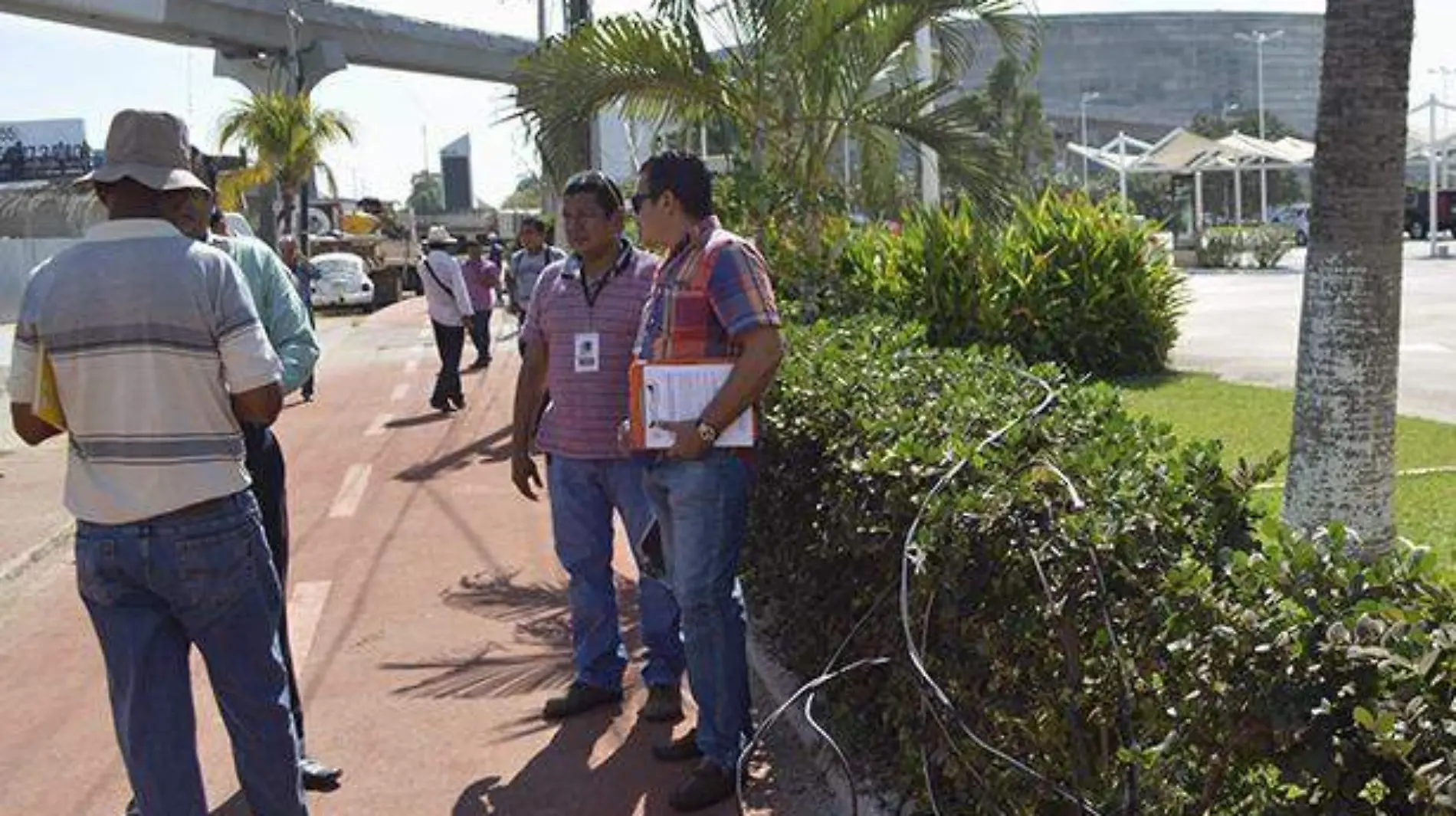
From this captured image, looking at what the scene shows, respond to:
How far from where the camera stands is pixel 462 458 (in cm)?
1145

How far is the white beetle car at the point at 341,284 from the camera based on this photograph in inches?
1367

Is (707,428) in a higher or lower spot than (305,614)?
higher

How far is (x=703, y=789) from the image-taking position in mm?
4230

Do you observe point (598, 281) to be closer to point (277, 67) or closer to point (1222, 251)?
point (1222, 251)

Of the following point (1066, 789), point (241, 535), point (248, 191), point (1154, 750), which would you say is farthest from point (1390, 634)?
point (248, 191)

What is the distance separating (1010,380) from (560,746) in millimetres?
1938

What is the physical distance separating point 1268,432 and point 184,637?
793 cm

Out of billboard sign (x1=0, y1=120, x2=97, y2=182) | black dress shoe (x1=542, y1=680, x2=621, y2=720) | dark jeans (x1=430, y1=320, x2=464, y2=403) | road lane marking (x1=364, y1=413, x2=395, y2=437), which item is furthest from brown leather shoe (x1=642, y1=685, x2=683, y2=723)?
billboard sign (x1=0, y1=120, x2=97, y2=182)

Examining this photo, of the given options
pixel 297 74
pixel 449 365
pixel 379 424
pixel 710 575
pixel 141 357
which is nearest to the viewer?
pixel 141 357

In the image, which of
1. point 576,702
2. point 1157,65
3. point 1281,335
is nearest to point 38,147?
point 1281,335

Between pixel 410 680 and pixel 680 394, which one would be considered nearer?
pixel 680 394

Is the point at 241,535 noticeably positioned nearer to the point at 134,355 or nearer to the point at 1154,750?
the point at 134,355

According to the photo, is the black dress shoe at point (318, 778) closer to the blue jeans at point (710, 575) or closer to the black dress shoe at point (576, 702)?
the black dress shoe at point (576, 702)

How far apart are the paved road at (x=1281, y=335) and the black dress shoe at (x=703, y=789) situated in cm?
439
